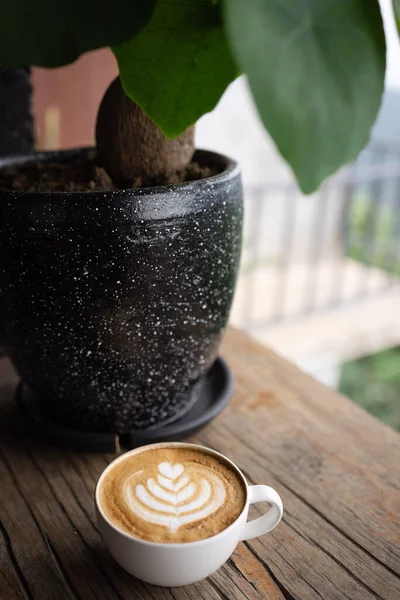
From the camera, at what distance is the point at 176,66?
1.57 ft

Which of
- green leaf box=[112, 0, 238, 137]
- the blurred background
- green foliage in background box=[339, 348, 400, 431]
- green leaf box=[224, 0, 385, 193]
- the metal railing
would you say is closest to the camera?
green leaf box=[224, 0, 385, 193]

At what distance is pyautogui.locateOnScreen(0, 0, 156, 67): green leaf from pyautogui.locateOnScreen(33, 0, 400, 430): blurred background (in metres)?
2.00

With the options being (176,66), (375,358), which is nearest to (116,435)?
(176,66)

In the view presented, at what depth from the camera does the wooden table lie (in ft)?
1.73

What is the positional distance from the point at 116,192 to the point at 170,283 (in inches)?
4.0

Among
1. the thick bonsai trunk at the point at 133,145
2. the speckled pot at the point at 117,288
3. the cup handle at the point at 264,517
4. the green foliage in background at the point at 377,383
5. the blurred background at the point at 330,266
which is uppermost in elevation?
the thick bonsai trunk at the point at 133,145

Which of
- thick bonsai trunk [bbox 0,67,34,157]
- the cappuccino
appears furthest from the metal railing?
the cappuccino

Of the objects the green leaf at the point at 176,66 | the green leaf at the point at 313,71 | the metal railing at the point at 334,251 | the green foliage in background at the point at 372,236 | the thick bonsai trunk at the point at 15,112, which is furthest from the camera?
the green foliage in background at the point at 372,236

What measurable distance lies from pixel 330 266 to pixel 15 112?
2.58 m

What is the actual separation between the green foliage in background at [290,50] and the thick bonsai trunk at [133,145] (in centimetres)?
24

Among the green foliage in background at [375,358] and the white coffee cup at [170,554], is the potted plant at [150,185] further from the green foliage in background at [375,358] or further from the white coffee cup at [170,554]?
the green foliage in background at [375,358]

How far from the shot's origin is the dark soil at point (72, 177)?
62cm

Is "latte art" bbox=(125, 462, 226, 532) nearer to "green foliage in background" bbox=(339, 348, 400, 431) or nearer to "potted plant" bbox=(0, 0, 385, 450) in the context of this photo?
"potted plant" bbox=(0, 0, 385, 450)

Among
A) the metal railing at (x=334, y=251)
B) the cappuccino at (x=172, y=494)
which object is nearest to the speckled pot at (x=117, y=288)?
the cappuccino at (x=172, y=494)
